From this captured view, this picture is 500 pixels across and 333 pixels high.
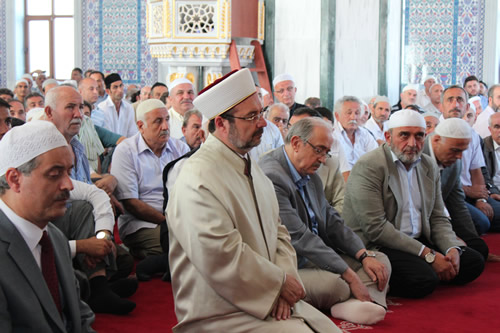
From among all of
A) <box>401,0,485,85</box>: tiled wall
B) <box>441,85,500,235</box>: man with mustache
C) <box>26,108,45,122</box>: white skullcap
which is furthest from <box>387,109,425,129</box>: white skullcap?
<box>401,0,485,85</box>: tiled wall

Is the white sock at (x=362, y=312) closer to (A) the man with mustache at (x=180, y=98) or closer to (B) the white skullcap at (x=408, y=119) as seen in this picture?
(B) the white skullcap at (x=408, y=119)

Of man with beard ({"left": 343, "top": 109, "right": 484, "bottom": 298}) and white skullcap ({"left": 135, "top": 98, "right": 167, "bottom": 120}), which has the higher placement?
white skullcap ({"left": 135, "top": 98, "right": 167, "bottom": 120})

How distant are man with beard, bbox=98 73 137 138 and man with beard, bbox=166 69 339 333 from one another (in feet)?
15.5

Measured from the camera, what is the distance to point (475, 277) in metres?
4.11

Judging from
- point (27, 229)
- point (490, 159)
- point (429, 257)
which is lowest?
point (429, 257)

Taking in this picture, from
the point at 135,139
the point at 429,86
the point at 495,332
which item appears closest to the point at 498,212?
the point at 495,332

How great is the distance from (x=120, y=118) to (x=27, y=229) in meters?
5.36

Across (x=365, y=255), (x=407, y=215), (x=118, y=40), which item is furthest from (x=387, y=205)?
(x=118, y=40)

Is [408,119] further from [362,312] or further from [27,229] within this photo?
[27,229]

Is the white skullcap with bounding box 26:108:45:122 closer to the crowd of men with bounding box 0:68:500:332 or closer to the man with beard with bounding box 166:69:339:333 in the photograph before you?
the crowd of men with bounding box 0:68:500:332

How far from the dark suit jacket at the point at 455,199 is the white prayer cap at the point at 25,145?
3.13 meters

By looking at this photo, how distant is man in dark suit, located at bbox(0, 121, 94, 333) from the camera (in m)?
1.90

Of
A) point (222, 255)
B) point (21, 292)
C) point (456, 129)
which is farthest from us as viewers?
point (456, 129)

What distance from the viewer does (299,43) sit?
25.1 feet
